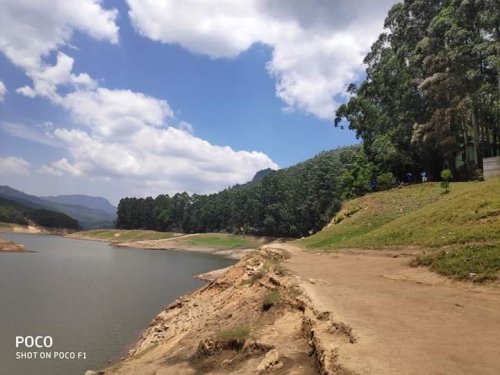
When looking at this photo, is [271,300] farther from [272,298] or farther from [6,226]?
[6,226]

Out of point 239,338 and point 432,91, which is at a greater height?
point 432,91

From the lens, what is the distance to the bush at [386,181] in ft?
170

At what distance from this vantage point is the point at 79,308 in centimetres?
3394

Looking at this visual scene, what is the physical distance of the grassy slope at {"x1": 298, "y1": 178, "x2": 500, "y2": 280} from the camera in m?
17.8

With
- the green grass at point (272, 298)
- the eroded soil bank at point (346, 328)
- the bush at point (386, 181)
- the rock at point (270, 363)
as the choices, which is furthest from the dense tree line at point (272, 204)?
the rock at point (270, 363)

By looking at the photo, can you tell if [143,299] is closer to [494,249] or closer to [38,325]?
[38,325]

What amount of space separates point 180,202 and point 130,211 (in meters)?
24.8

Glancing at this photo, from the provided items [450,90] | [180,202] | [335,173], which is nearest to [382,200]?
[450,90]

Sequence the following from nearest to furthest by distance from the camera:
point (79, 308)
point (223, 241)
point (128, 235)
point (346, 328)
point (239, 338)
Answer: point (346, 328), point (239, 338), point (79, 308), point (223, 241), point (128, 235)

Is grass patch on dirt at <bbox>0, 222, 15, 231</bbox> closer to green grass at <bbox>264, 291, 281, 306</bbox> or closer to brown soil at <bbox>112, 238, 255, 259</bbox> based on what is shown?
brown soil at <bbox>112, 238, 255, 259</bbox>

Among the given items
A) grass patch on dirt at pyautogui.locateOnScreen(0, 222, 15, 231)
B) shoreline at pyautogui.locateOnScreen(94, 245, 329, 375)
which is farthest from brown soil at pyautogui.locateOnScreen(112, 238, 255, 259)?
grass patch on dirt at pyautogui.locateOnScreen(0, 222, 15, 231)

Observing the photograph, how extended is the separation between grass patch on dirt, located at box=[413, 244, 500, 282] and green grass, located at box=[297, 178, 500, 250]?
1642 millimetres

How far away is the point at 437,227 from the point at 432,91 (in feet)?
74.3

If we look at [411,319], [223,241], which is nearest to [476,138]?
[411,319]
